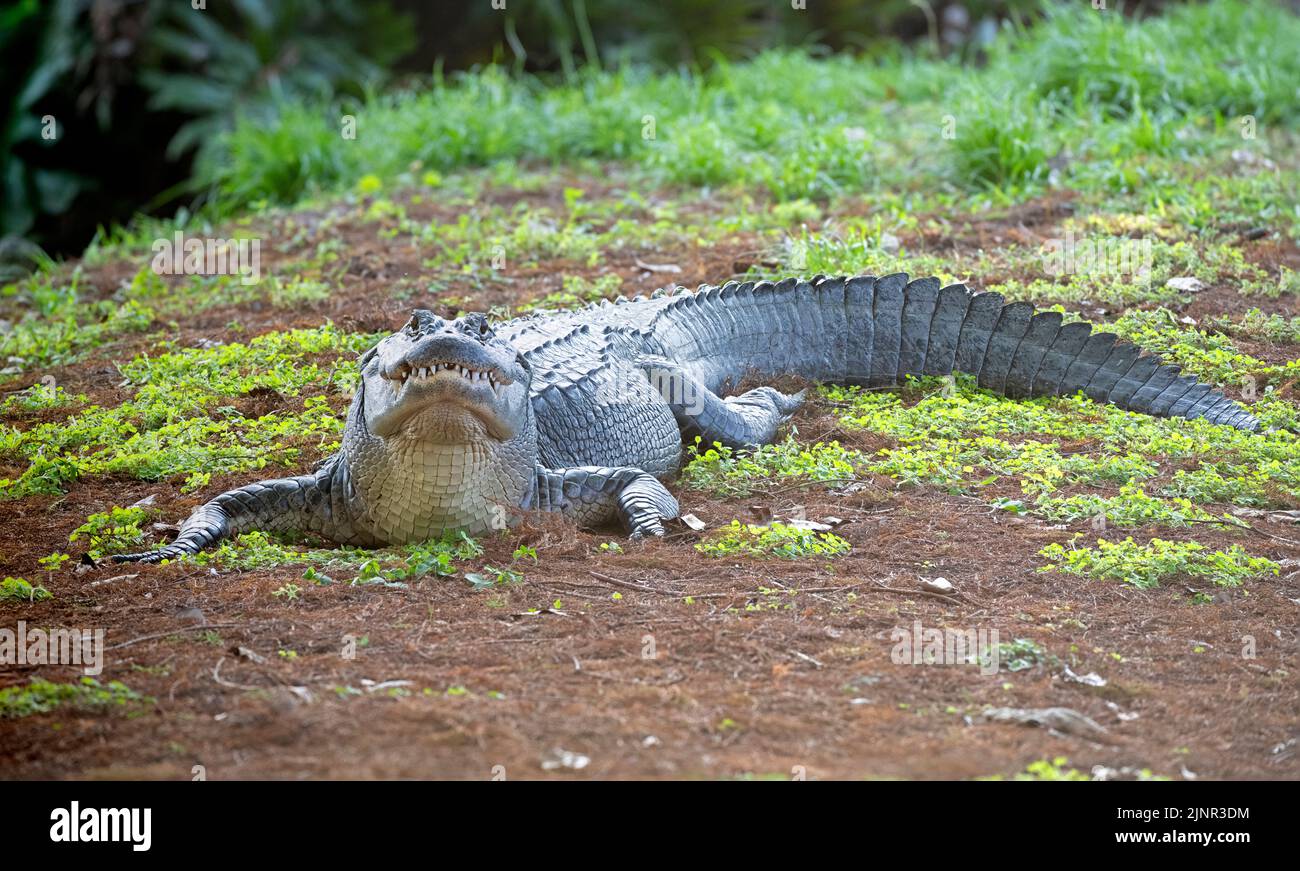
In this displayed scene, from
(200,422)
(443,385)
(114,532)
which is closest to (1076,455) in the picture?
(443,385)

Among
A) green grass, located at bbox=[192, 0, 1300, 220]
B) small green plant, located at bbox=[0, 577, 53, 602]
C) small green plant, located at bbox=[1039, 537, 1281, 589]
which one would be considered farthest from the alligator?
green grass, located at bbox=[192, 0, 1300, 220]

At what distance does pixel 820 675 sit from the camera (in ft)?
13.0

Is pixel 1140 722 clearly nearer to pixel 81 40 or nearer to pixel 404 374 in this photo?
pixel 404 374

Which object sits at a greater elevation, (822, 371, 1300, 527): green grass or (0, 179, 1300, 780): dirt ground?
(822, 371, 1300, 527): green grass

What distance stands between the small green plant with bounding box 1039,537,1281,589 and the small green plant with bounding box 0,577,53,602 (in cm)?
331

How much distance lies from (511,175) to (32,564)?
6.13 metres

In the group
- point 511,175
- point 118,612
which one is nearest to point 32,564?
point 118,612

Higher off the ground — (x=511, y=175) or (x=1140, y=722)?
(x=511, y=175)

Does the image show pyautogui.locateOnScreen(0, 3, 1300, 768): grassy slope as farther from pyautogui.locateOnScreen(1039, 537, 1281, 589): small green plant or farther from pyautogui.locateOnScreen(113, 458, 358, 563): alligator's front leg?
pyautogui.locateOnScreen(113, 458, 358, 563): alligator's front leg

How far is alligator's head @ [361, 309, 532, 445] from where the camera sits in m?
4.76

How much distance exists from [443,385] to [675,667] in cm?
137
